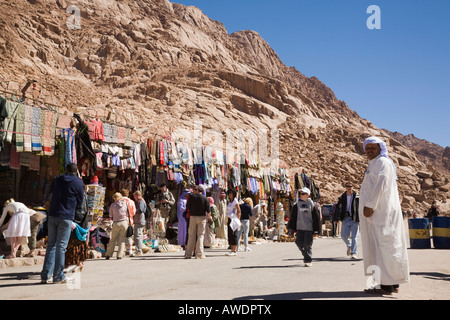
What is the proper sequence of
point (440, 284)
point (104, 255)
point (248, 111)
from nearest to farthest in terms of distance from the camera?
1. point (440, 284)
2. point (104, 255)
3. point (248, 111)

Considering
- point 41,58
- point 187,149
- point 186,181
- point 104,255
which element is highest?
point 41,58

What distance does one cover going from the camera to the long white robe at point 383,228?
5.74 metres

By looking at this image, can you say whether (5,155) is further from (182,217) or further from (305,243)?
(305,243)

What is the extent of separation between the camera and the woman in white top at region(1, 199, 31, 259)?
10471mm

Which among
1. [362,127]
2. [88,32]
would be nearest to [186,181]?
[88,32]

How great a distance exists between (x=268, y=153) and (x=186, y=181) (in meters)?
48.1

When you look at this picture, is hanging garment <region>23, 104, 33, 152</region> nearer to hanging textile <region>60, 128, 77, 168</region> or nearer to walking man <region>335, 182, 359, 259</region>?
hanging textile <region>60, 128, 77, 168</region>

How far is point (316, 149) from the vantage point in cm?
7019

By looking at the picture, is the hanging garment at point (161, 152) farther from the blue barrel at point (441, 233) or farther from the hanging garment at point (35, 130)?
the blue barrel at point (441, 233)

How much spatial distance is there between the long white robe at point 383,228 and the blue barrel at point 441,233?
9.69m

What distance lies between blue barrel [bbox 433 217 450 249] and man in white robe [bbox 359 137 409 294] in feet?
31.7

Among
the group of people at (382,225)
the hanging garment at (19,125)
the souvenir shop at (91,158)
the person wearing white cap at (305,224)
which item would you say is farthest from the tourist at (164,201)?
the group of people at (382,225)

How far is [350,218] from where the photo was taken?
12062 millimetres

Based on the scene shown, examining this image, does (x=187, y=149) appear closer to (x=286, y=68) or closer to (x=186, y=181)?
(x=186, y=181)
